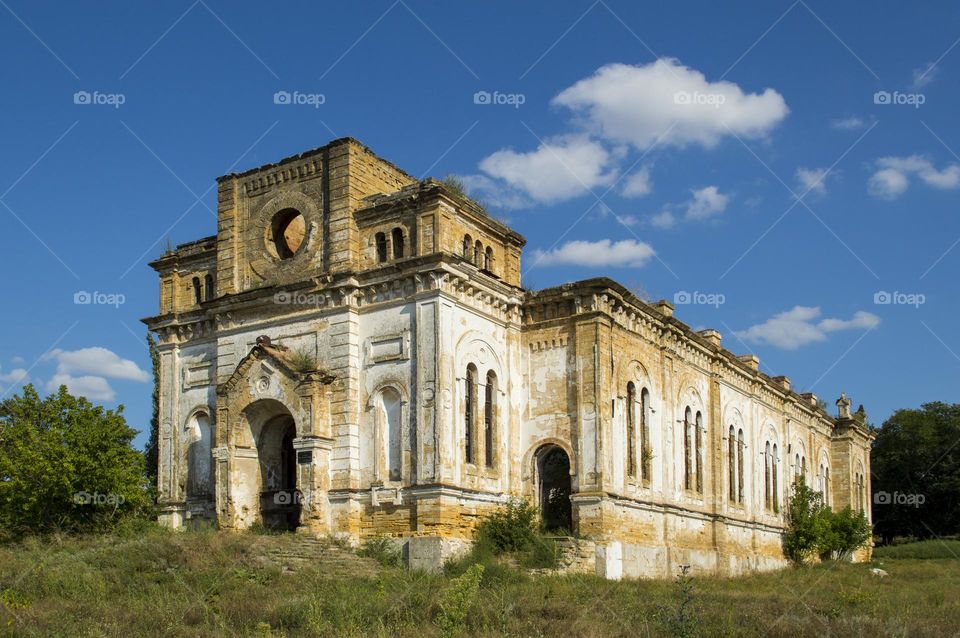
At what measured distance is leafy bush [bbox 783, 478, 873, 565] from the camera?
40463mm

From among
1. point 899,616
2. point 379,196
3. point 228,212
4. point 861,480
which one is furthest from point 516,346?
point 861,480

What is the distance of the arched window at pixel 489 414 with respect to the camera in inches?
1043

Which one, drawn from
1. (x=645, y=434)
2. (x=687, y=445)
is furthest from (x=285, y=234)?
(x=687, y=445)

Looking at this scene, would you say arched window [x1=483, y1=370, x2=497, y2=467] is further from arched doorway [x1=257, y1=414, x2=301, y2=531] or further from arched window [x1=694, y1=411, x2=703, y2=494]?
arched window [x1=694, y1=411, x2=703, y2=494]

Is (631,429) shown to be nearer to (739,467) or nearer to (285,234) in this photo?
(739,467)

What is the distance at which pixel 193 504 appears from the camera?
2792cm

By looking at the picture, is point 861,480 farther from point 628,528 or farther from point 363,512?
point 363,512

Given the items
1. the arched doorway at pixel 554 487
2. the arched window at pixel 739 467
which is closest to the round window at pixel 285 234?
the arched doorway at pixel 554 487

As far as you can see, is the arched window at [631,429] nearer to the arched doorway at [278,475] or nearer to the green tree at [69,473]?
the arched doorway at [278,475]

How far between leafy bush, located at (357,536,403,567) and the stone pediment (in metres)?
4.27

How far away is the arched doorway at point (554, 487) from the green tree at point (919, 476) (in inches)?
1538

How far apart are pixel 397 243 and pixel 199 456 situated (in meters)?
8.64

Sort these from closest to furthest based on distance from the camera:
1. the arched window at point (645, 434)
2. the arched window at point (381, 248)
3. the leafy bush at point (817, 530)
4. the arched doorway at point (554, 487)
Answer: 1. the arched window at point (381, 248)
2. the arched doorway at point (554, 487)
3. the arched window at point (645, 434)
4. the leafy bush at point (817, 530)

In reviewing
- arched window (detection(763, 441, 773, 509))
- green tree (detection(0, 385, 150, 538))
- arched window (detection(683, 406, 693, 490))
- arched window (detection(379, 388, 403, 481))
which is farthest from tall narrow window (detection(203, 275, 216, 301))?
arched window (detection(763, 441, 773, 509))
